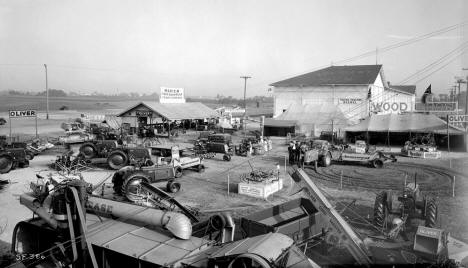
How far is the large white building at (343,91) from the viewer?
42688mm

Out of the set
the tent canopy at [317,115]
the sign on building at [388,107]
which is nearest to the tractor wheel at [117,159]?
the tent canopy at [317,115]

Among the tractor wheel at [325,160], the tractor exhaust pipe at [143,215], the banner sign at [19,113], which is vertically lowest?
the tractor wheel at [325,160]

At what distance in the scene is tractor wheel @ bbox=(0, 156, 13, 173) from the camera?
65.7 ft

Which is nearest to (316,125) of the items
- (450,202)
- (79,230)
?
(450,202)

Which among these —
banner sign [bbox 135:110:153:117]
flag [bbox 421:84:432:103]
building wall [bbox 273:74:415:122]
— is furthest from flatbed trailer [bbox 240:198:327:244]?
flag [bbox 421:84:432:103]

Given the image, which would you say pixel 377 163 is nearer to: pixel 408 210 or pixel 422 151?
pixel 422 151

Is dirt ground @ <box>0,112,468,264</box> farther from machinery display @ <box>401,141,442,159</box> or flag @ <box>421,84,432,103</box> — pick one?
flag @ <box>421,84,432,103</box>

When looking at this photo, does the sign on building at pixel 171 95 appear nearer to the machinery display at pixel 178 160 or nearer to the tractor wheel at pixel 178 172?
the machinery display at pixel 178 160

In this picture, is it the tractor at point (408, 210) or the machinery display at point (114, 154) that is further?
the machinery display at point (114, 154)

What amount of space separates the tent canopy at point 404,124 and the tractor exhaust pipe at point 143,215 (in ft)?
96.5

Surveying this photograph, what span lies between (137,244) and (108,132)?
26.9m

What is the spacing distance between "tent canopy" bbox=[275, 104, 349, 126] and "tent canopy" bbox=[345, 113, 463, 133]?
9.70 feet

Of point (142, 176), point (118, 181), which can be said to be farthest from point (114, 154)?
point (142, 176)

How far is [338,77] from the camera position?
46156mm
